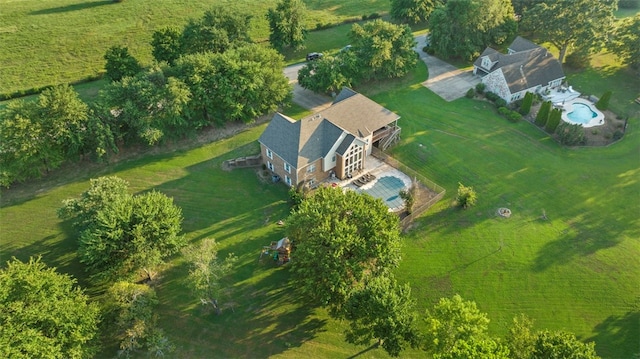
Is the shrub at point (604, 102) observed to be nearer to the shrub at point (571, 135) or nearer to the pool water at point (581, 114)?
Answer: the pool water at point (581, 114)

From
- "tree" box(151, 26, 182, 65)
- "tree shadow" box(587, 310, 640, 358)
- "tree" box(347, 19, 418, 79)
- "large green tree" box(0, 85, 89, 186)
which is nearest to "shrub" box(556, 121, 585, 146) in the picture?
"tree" box(347, 19, 418, 79)

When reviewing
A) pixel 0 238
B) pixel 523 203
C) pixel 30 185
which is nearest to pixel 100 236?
pixel 0 238

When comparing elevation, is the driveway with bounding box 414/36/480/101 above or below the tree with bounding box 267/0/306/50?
below

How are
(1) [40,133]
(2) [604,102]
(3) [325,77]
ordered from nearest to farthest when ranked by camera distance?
(1) [40,133] < (2) [604,102] < (3) [325,77]

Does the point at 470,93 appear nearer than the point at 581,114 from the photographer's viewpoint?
No

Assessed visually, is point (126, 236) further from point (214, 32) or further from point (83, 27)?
point (83, 27)

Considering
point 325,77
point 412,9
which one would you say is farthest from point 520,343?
point 412,9

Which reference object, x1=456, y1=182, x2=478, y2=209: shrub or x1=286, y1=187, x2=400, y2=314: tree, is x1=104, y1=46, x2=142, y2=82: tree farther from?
x1=456, y1=182, x2=478, y2=209: shrub
